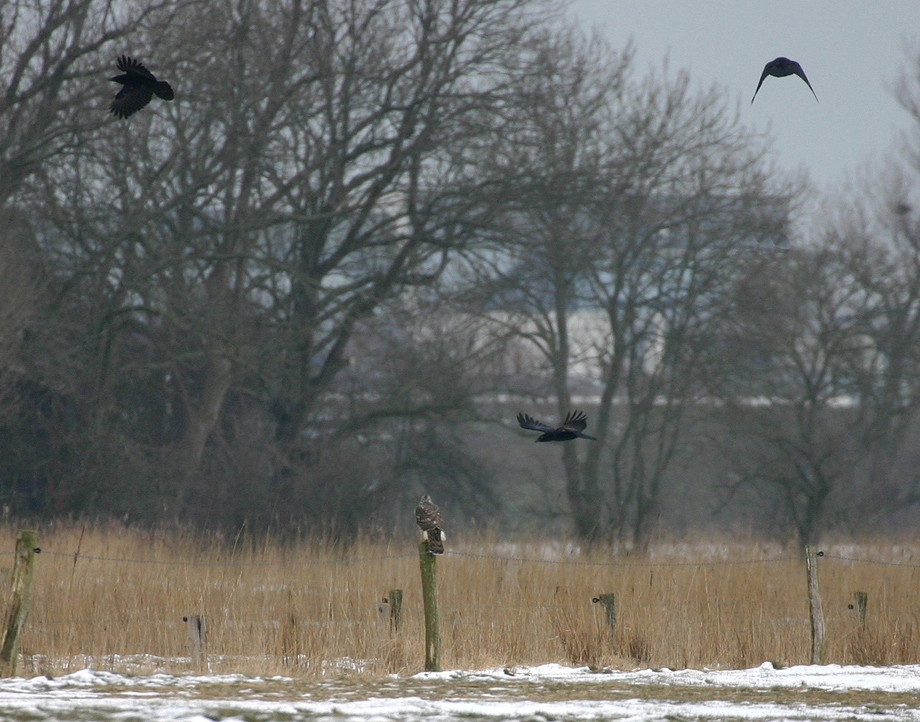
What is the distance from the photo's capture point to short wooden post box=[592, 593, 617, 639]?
10.2m

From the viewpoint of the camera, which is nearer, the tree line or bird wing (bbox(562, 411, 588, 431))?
bird wing (bbox(562, 411, 588, 431))

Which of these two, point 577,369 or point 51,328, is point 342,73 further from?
point 577,369

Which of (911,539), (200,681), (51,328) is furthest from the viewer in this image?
(51,328)

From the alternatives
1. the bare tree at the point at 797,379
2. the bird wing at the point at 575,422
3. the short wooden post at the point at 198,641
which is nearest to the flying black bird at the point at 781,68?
the bird wing at the point at 575,422

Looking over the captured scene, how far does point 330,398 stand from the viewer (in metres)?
24.0

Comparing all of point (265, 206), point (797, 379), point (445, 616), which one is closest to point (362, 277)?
point (265, 206)

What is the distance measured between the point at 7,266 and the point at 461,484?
435 inches

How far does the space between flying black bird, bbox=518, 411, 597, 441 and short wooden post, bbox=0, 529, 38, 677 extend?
3.14 metres

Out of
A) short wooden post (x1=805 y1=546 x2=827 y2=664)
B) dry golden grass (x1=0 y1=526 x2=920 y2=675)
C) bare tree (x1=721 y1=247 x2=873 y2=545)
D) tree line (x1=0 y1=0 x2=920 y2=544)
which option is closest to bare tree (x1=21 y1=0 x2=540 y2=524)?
tree line (x1=0 y1=0 x2=920 y2=544)

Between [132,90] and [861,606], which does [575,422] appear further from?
[132,90]

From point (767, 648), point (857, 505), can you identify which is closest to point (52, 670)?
point (767, 648)

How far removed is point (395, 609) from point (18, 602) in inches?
109

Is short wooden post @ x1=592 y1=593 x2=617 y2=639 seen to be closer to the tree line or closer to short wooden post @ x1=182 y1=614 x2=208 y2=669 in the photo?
short wooden post @ x1=182 y1=614 x2=208 y2=669

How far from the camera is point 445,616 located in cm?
1059
